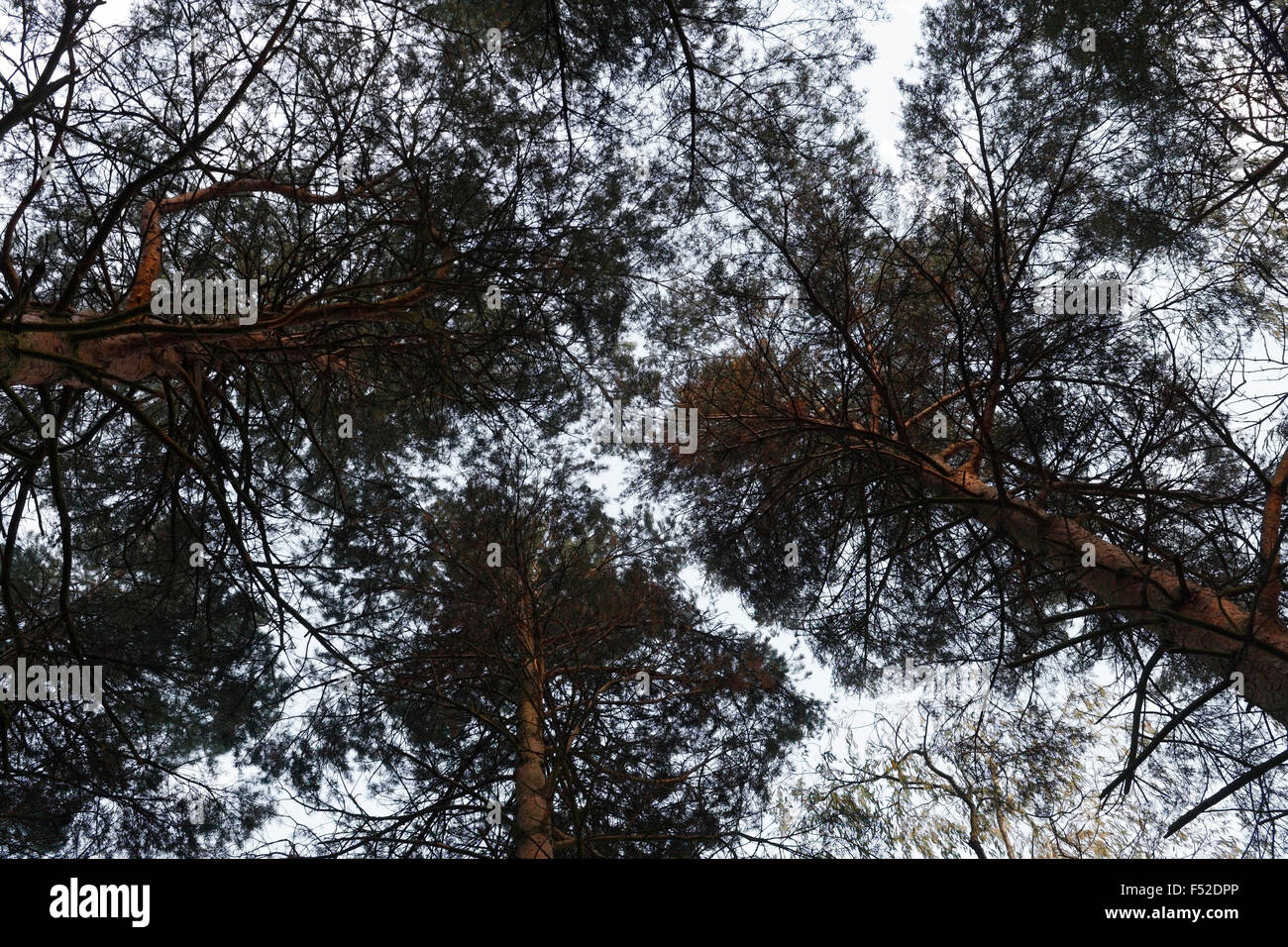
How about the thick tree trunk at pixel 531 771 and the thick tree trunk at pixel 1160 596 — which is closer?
the thick tree trunk at pixel 1160 596

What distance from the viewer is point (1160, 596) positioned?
3896 millimetres

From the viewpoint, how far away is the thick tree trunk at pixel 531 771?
460 cm

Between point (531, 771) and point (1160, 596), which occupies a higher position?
point (1160, 596)

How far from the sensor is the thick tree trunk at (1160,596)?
327 cm

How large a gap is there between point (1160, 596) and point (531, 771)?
3862 millimetres

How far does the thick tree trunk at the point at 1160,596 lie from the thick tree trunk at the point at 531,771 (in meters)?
2.68

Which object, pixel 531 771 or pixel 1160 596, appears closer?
pixel 1160 596

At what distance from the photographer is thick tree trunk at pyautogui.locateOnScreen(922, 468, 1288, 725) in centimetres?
327

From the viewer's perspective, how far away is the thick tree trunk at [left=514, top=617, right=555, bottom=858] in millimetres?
4603

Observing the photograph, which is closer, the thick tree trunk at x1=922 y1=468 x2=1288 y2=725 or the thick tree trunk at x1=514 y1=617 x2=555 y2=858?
the thick tree trunk at x1=922 y1=468 x2=1288 y2=725

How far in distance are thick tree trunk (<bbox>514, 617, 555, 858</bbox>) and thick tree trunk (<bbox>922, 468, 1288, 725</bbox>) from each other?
105 inches

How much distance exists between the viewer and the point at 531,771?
5387mm
